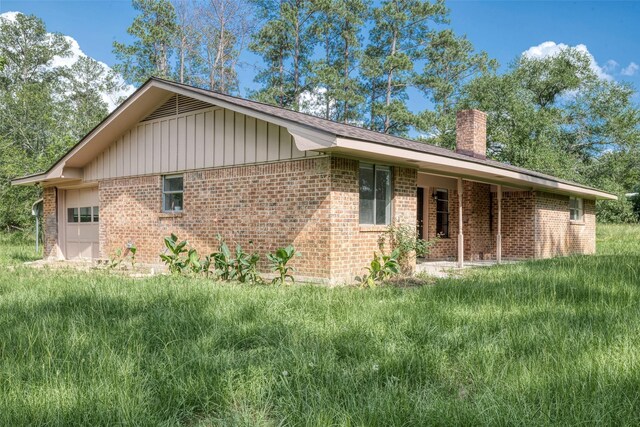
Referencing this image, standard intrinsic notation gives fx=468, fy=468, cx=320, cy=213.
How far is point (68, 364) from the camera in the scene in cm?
357

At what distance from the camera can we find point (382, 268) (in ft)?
30.5

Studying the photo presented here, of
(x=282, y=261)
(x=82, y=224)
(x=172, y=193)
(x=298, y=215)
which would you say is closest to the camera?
(x=282, y=261)

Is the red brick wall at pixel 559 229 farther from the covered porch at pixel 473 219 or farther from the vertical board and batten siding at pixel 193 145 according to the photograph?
the vertical board and batten siding at pixel 193 145

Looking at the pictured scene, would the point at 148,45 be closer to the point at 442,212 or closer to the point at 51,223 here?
the point at 51,223

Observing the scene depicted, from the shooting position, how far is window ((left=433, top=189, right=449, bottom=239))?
14.8 meters

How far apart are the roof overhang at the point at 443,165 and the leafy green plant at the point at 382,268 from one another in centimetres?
195

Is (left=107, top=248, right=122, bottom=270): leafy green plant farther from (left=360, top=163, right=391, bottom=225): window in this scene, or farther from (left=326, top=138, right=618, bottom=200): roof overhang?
(left=326, top=138, right=618, bottom=200): roof overhang

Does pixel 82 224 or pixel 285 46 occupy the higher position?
pixel 285 46

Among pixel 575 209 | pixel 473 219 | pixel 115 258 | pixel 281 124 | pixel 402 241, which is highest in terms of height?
pixel 281 124

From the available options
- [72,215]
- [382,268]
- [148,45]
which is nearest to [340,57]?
[148,45]

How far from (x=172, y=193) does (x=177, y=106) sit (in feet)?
7.28

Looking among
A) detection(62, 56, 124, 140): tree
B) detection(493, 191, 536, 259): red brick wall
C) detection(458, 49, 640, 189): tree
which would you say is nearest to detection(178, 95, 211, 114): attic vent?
detection(493, 191, 536, 259): red brick wall

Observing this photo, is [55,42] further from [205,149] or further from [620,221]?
[620,221]

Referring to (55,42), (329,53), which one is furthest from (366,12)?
(55,42)
